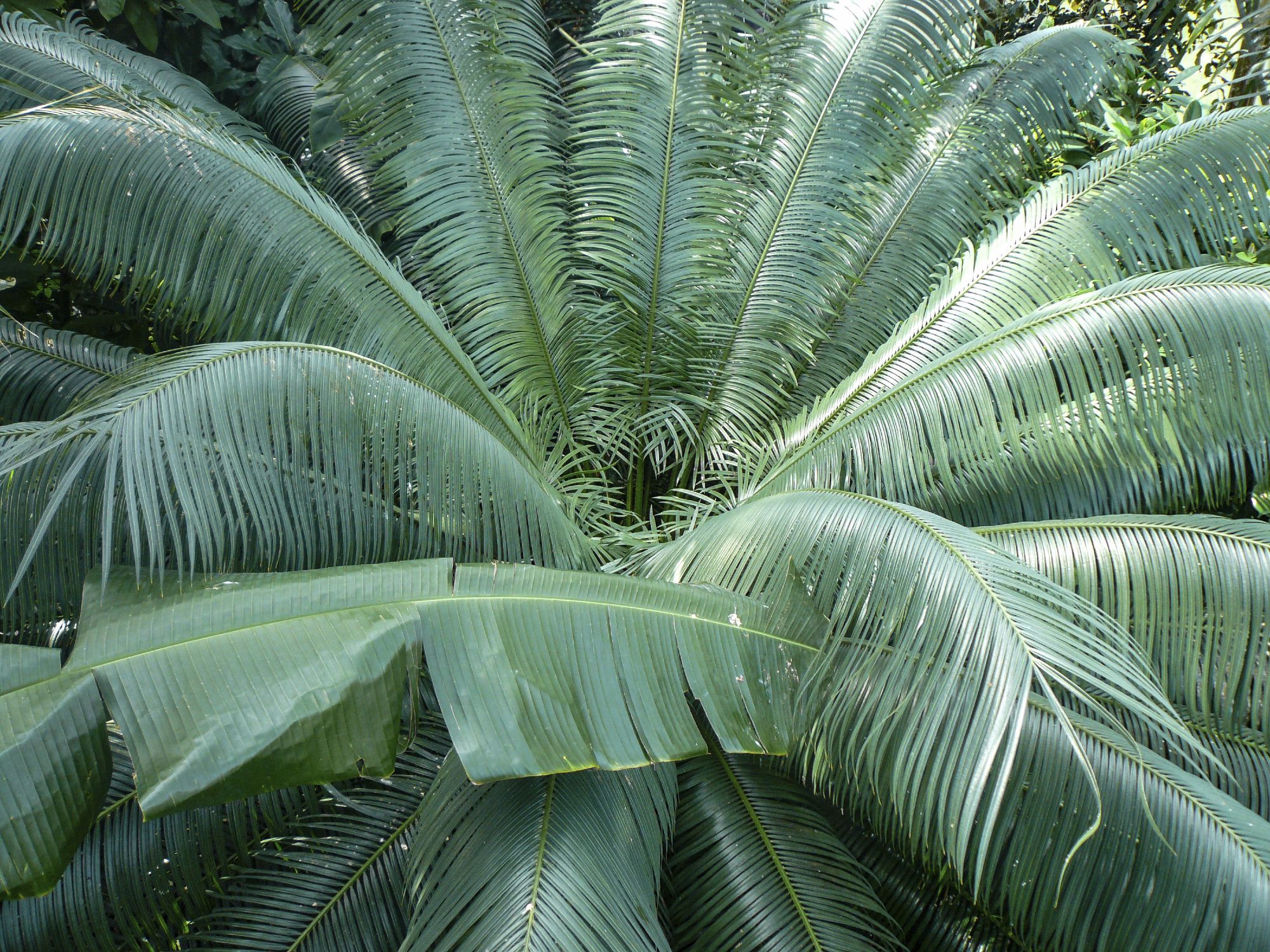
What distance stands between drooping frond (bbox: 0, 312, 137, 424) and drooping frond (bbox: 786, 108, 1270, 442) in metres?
2.17

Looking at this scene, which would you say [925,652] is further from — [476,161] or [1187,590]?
[476,161]

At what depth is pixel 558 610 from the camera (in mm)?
1612

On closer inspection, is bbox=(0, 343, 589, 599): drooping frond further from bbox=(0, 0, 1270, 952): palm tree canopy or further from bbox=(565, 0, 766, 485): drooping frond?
bbox=(565, 0, 766, 485): drooping frond

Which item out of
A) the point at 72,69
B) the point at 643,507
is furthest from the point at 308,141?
the point at 643,507

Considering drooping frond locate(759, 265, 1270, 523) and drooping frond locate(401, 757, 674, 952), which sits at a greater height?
drooping frond locate(759, 265, 1270, 523)

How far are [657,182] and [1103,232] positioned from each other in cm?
141

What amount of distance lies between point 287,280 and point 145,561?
0.87 m

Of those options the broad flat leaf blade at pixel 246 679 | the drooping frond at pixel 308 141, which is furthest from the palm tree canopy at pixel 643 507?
the drooping frond at pixel 308 141

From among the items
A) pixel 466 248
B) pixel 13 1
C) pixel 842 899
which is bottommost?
pixel 842 899

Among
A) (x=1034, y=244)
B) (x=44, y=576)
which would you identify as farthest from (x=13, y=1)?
(x=1034, y=244)

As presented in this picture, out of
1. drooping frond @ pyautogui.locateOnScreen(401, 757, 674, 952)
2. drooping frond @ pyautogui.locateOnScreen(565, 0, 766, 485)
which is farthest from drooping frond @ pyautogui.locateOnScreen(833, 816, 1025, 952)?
drooping frond @ pyautogui.locateOnScreen(565, 0, 766, 485)

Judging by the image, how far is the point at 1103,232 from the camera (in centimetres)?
277

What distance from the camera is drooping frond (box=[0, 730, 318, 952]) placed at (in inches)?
72.0

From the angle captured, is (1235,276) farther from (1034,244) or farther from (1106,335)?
(1034,244)
